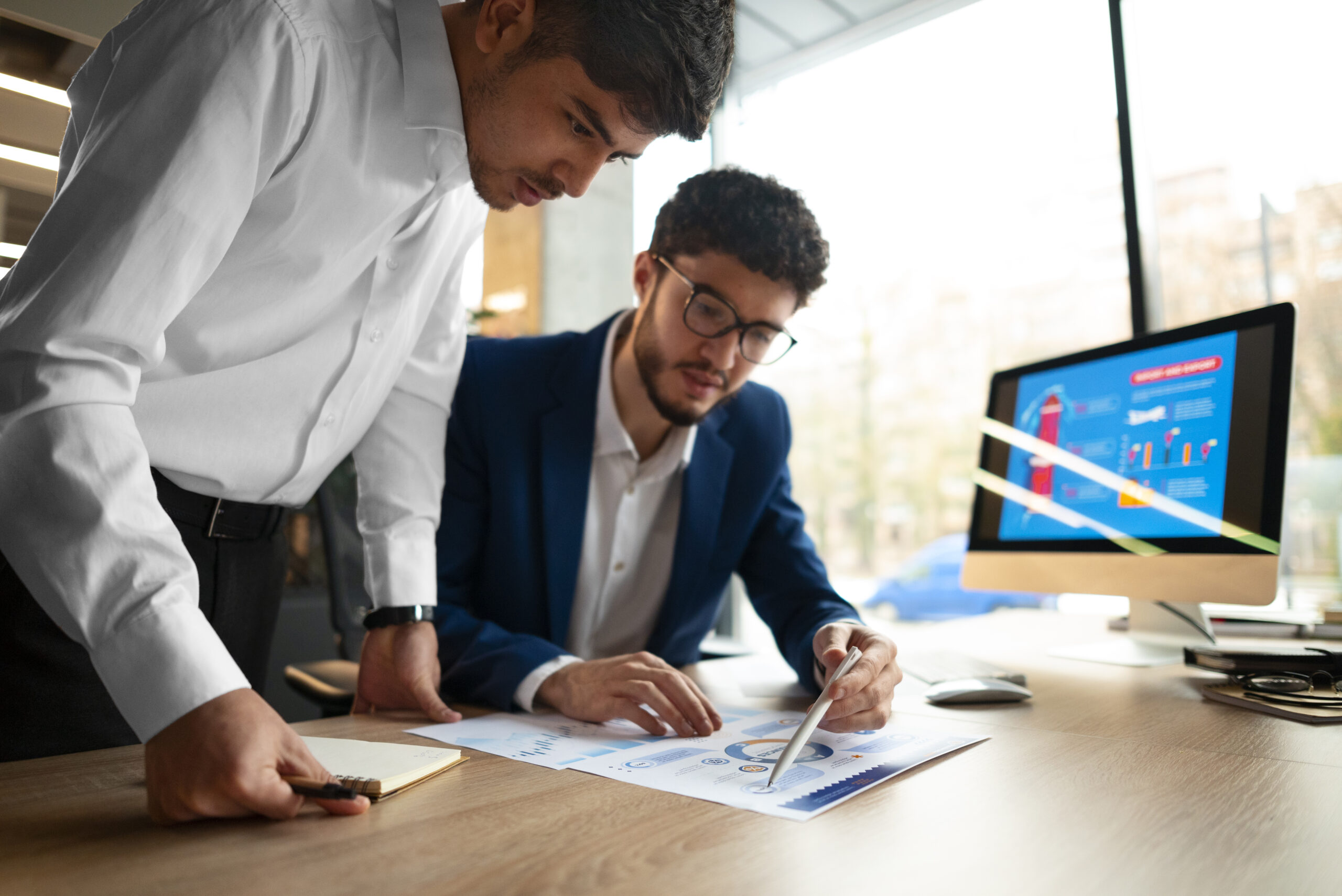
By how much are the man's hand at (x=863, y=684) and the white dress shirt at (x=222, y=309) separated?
619 millimetres

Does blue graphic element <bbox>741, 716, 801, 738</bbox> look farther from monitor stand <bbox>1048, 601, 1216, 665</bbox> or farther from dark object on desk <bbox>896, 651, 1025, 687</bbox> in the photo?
monitor stand <bbox>1048, 601, 1216, 665</bbox>

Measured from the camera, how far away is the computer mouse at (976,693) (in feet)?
3.95

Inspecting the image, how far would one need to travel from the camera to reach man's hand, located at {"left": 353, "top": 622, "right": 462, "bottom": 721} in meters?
1.14

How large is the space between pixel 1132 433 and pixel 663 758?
4.17 ft

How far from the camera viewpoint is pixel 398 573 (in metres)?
1.24

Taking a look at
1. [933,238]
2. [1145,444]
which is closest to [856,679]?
[1145,444]

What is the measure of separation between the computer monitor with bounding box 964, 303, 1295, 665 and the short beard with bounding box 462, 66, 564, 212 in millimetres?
1253

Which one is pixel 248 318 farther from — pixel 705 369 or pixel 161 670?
pixel 705 369

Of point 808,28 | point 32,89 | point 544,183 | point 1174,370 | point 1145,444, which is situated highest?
point 808,28

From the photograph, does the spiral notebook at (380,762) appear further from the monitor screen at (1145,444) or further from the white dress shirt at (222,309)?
the monitor screen at (1145,444)

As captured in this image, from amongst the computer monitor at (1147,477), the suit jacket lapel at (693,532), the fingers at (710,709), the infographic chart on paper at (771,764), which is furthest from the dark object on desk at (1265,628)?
the fingers at (710,709)

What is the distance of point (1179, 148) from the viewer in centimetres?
262

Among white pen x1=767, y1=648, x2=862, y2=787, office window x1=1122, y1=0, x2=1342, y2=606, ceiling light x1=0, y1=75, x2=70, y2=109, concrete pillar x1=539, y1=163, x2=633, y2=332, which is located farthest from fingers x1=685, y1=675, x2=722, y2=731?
concrete pillar x1=539, y1=163, x2=633, y2=332

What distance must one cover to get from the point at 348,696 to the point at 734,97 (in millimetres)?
3138
